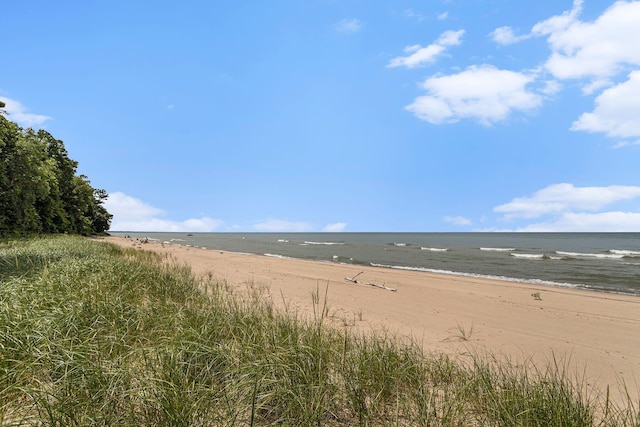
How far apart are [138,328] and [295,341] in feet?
6.70

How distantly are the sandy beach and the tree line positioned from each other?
36.9ft

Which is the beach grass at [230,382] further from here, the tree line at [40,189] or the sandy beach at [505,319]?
the tree line at [40,189]

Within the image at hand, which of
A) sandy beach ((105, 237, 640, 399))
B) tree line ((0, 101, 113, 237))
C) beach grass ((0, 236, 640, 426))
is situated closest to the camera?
beach grass ((0, 236, 640, 426))

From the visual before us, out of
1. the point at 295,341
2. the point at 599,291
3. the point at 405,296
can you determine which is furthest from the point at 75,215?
the point at 599,291

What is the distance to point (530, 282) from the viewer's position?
53.8 ft

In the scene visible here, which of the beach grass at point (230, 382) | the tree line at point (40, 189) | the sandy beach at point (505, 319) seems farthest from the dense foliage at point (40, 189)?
the sandy beach at point (505, 319)

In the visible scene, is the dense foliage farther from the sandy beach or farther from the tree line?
the sandy beach

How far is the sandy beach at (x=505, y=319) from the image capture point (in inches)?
228

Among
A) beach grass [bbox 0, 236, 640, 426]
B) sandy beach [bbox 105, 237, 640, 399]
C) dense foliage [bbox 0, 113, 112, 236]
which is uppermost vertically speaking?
dense foliage [bbox 0, 113, 112, 236]

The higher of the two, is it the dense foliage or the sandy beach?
the dense foliage

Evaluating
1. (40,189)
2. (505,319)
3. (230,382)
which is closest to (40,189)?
(40,189)

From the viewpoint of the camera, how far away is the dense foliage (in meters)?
12.6

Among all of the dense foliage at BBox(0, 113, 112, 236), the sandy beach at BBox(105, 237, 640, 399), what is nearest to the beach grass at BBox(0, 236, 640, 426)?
the sandy beach at BBox(105, 237, 640, 399)

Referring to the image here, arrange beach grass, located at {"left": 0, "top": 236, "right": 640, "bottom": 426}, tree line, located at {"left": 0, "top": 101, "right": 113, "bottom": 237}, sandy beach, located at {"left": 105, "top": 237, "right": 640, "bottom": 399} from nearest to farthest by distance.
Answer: beach grass, located at {"left": 0, "top": 236, "right": 640, "bottom": 426} → sandy beach, located at {"left": 105, "top": 237, "right": 640, "bottom": 399} → tree line, located at {"left": 0, "top": 101, "right": 113, "bottom": 237}
